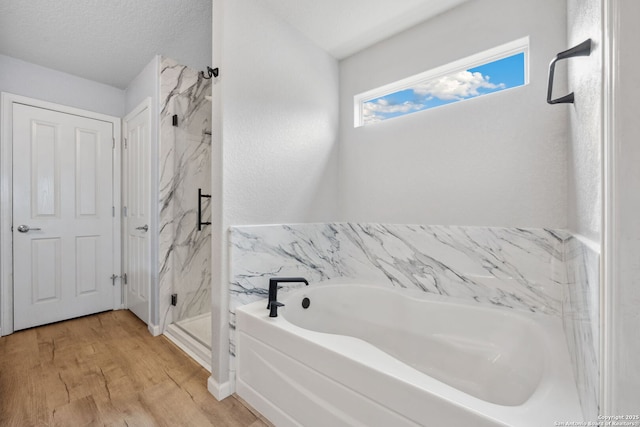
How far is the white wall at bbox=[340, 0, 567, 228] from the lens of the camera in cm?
152

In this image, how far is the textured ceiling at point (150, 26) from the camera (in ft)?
6.14

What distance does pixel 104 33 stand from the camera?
2174 mm

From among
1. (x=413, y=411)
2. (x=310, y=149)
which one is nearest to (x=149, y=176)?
(x=310, y=149)

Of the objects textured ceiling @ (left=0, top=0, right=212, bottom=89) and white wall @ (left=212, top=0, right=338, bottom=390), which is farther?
textured ceiling @ (left=0, top=0, right=212, bottom=89)

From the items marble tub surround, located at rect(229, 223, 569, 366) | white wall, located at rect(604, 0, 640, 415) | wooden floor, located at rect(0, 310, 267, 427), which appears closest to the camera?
white wall, located at rect(604, 0, 640, 415)

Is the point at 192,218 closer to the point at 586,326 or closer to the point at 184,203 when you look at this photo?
the point at 184,203

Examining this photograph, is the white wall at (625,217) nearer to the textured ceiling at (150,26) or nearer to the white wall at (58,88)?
the textured ceiling at (150,26)

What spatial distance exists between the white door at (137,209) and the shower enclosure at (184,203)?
0.20m

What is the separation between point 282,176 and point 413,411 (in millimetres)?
1561

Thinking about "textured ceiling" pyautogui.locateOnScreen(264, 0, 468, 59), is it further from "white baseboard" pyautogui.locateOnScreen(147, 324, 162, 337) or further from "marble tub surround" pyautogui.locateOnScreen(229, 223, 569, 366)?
"white baseboard" pyautogui.locateOnScreen(147, 324, 162, 337)

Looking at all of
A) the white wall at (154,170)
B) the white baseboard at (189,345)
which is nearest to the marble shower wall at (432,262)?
the white baseboard at (189,345)

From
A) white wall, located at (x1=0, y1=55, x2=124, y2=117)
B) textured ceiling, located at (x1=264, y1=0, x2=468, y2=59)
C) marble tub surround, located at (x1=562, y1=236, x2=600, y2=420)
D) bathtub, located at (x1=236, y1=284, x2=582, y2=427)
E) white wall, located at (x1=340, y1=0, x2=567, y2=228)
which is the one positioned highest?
textured ceiling, located at (x1=264, y1=0, x2=468, y2=59)

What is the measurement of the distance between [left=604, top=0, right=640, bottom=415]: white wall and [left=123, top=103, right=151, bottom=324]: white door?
2.94m

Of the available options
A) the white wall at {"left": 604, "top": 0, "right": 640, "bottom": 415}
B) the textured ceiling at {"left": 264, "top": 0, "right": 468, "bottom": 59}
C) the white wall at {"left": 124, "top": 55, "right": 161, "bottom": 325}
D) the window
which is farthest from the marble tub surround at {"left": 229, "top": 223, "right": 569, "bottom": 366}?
the textured ceiling at {"left": 264, "top": 0, "right": 468, "bottom": 59}
